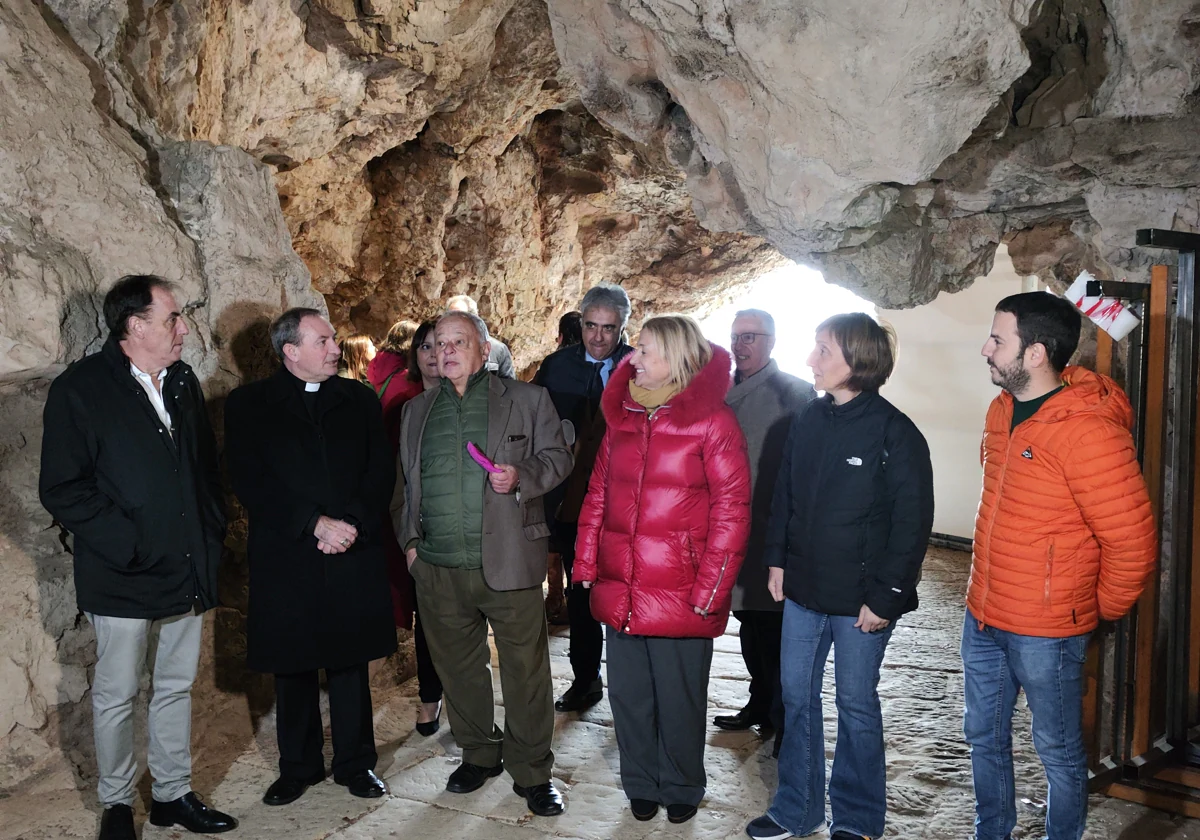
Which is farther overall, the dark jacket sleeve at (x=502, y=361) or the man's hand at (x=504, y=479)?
the dark jacket sleeve at (x=502, y=361)

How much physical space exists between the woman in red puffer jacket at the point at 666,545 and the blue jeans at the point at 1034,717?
2.85 feet

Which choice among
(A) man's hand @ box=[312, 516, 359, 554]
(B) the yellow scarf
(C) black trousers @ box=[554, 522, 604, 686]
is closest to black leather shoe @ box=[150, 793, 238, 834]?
(A) man's hand @ box=[312, 516, 359, 554]

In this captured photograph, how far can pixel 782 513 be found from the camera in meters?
3.32

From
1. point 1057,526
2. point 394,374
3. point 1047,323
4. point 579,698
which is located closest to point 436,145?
point 394,374

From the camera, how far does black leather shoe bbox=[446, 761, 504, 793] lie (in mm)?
3664

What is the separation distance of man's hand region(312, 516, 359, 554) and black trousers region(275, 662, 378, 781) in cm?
54

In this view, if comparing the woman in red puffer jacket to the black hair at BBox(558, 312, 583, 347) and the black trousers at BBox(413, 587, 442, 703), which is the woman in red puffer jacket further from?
the black hair at BBox(558, 312, 583, 347)

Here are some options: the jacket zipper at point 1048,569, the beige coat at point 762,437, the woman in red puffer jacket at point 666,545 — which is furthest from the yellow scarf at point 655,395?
the jacket zipper at point 1048,569

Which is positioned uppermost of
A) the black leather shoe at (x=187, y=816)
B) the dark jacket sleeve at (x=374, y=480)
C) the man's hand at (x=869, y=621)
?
the dark jacket sleeve at (x=374, y=480)

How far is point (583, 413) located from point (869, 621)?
6.26ft

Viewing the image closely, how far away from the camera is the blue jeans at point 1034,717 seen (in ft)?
9.37

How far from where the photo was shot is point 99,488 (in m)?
3.06

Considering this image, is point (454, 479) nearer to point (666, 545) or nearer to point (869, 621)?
point (666, 545)

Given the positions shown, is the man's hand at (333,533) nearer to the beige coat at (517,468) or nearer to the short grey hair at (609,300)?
the beige coat at (517,468)
